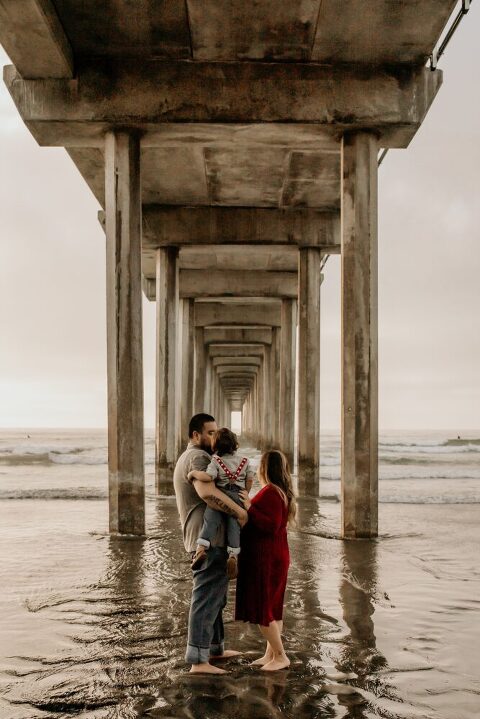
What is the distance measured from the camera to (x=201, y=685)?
13.1 ft

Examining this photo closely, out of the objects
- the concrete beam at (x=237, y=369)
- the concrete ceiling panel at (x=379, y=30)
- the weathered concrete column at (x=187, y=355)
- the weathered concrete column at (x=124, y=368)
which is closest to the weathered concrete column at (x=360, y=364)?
the concrete ceiling panel at (x=379, y=30)

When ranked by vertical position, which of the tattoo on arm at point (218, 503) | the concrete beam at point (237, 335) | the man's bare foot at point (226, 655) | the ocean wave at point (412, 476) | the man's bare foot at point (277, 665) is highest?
the concrete beam at point (237, 335)

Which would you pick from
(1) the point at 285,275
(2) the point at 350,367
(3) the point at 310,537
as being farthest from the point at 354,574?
(1) the point at 285,275

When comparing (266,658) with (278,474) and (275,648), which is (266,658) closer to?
(275,648)

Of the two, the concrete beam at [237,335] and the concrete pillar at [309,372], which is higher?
the concrete beam at [237,335]

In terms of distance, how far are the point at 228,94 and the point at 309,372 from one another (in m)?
7.71

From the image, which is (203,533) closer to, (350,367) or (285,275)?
(350,367)

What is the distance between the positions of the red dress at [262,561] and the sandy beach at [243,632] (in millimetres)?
369

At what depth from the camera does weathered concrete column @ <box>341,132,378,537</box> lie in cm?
937

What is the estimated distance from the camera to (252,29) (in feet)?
28.6

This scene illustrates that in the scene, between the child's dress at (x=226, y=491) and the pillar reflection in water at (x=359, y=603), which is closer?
the child's dress at (x=226, y=491)

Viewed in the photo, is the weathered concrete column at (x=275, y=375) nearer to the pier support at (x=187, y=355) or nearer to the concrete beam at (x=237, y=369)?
the pier support at (x=187, y=355)

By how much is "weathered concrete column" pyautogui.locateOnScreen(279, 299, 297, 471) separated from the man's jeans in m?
15.6

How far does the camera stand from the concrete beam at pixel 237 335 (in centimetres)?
2989
